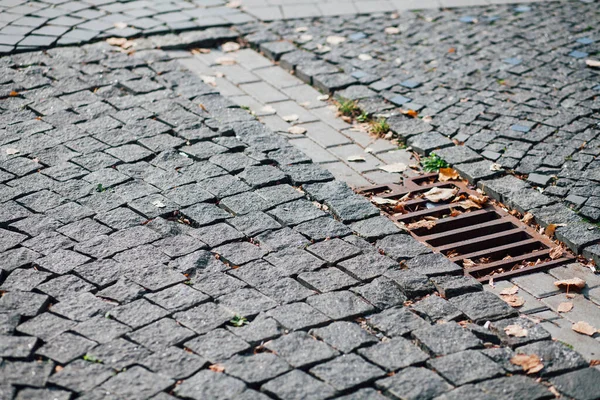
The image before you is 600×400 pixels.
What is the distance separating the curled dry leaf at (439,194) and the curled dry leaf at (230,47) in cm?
302

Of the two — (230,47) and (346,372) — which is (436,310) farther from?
(230,47)

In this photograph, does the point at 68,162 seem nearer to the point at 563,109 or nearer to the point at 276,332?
the point at 276,332

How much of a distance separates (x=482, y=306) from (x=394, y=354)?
70cm

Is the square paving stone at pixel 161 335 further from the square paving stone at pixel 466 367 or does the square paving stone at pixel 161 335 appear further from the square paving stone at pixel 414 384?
the square paving stone at pixel 466 367

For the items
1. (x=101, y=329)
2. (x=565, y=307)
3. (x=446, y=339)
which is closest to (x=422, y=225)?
(x=565, y=307)

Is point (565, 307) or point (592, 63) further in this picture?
point (592, 63)

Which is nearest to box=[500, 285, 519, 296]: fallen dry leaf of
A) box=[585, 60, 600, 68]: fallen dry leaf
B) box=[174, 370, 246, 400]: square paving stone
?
box=[174, 370, 246, 400]: square paving stone

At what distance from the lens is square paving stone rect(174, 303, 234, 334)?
393 centimetres

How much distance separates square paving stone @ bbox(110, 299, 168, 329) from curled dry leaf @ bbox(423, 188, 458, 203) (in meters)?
2.15

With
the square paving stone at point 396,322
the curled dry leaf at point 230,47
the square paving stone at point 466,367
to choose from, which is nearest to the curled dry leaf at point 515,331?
the square paving stone at point 466,367

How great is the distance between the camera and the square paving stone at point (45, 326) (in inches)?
150

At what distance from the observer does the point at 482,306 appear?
422cm

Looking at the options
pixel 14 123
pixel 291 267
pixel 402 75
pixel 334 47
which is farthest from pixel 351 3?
pixel 291 267

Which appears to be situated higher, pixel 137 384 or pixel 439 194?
pixel 137 384
